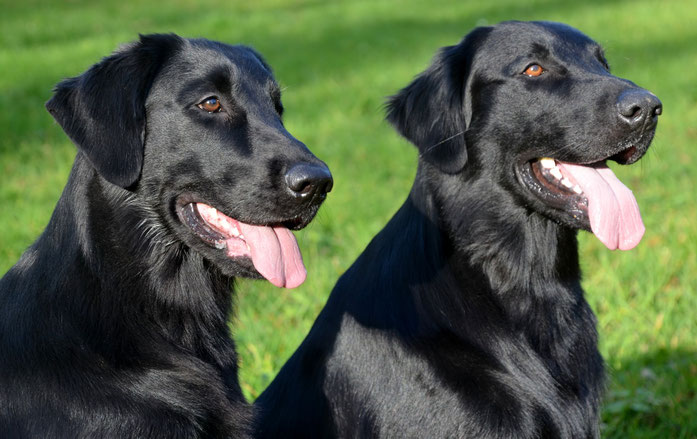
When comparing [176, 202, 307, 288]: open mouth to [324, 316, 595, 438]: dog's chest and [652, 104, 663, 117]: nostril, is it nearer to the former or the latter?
[324, 316, 595, 438]: dog's chest

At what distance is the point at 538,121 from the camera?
360 cm

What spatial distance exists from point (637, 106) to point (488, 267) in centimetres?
88

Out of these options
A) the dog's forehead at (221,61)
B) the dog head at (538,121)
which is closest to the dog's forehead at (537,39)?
the dog head at (538,121)

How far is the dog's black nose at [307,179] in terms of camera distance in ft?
10.3

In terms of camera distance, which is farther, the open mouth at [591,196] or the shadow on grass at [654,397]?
the shadow on grass at [654,397]

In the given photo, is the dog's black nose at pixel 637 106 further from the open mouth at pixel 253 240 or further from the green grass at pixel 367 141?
the open mouth at pixel 253 240

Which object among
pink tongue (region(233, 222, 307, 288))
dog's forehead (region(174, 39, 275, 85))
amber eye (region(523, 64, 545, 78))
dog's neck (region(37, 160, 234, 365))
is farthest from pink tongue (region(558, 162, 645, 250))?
dog's neck (region(37, 160, 234, 365))

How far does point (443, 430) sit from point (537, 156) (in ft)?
3.86

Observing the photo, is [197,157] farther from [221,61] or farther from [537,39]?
[537,39]

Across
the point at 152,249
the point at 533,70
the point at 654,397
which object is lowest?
the point at 654,397

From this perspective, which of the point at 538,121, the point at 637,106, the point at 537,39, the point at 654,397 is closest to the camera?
the point at 637,106

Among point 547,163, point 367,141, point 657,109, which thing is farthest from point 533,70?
point 367,141

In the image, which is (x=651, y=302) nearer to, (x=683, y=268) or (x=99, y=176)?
(x=683, y=268)

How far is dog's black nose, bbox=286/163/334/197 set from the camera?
3154 millimetres
